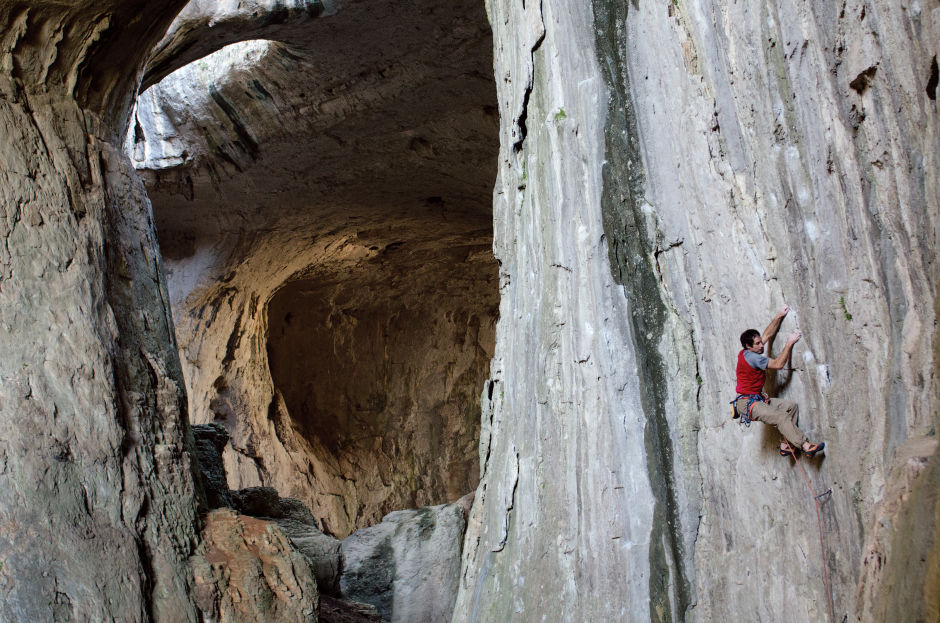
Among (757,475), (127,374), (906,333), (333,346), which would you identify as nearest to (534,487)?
(757,475)

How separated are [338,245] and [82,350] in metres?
5.31

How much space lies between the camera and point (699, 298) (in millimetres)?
2971

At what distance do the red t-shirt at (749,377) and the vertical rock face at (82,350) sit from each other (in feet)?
10.3

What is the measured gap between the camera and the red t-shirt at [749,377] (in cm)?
265

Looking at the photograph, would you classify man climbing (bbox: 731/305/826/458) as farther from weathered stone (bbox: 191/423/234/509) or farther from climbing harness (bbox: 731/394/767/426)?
weathered stone (bbox: 191/423/234/509)

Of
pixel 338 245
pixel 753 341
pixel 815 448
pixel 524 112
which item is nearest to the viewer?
pixel 815 448

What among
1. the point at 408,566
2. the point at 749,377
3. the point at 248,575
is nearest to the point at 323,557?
the point at 408,566

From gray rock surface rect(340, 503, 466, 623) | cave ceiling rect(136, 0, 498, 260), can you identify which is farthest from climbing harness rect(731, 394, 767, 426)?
cave ceiling rect(136, 0, 498, 260)

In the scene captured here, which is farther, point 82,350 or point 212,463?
point 212,463

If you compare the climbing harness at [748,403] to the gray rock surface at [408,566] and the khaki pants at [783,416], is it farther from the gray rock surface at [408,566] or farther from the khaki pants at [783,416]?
the gray rock surface at [408,566]

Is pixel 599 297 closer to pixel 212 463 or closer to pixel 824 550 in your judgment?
pixel 824 550

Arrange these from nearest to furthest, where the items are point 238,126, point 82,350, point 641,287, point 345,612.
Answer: point 641,287 < point 82,350 < point 345,612 < point 238,126

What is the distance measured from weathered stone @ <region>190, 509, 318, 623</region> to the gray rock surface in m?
1.61

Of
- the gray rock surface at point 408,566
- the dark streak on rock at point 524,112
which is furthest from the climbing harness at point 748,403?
the gray rock surface at point 408,566
